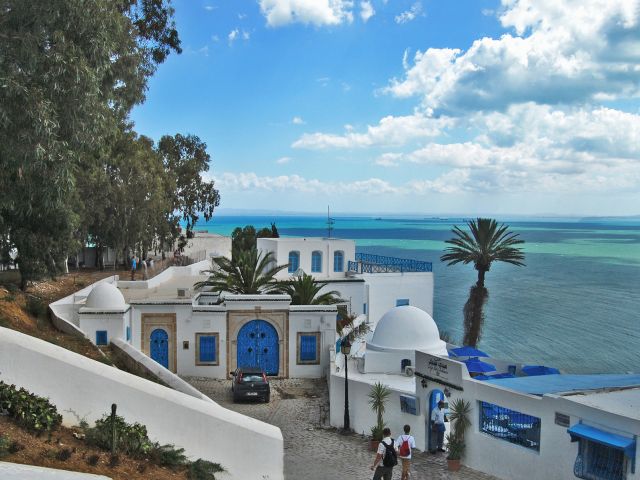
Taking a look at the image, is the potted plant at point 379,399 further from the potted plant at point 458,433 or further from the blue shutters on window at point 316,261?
the blue shutters on window at point 316,261

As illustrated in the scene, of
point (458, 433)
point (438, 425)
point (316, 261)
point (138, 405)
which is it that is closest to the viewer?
point (138, 405)

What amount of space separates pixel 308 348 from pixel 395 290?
36.9 feet

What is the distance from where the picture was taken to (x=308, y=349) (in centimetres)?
2572

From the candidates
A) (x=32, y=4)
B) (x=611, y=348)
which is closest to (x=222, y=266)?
(x=32, y=4)

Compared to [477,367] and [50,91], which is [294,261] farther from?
[50,91]

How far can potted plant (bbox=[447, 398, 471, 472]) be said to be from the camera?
1528cm

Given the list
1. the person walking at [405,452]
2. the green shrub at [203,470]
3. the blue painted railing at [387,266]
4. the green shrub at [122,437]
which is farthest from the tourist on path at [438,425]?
the blue painted railing at [387,266]

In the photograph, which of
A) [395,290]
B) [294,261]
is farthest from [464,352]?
[294,261]

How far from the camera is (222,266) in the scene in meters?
28.9

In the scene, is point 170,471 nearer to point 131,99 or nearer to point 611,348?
point 131,99

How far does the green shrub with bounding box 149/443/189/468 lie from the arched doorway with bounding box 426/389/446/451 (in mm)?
7325

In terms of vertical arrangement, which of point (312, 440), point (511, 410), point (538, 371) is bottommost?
point (312, 440)

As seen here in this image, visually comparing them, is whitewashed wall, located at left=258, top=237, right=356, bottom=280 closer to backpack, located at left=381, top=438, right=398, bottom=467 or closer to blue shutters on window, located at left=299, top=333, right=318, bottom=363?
blue shutters on window, located at left=299, top=333, right=318, bottom=363

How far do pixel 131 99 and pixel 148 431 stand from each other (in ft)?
41.9
